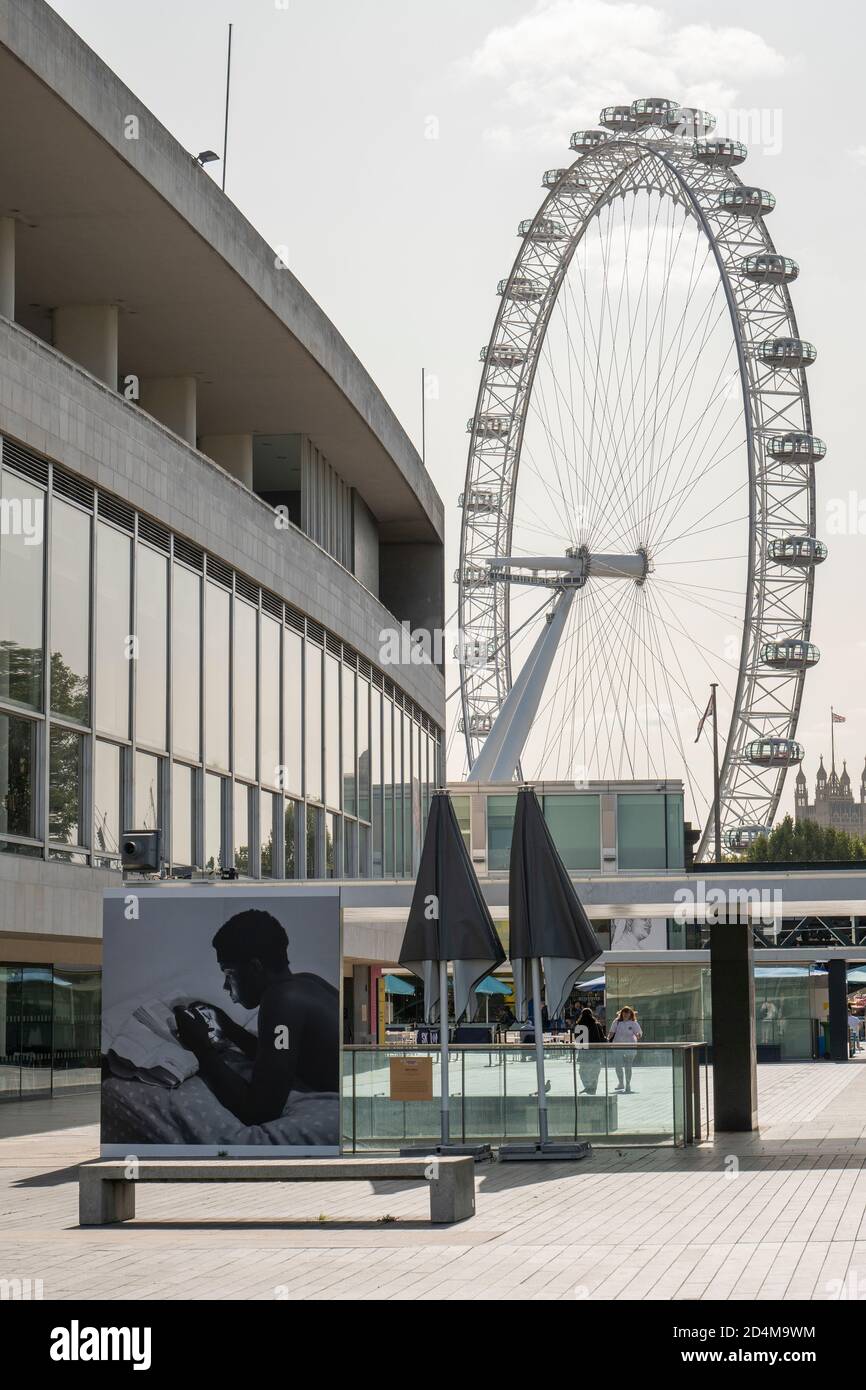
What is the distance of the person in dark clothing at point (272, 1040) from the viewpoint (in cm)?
1833

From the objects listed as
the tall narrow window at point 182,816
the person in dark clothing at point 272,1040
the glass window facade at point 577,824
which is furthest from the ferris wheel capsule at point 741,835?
the person in dark clothing at point 272,1040

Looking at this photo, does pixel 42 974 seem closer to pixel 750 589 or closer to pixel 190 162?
pixel 190 162

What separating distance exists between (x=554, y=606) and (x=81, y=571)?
18217 millimetres

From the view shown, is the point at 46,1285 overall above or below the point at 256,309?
below

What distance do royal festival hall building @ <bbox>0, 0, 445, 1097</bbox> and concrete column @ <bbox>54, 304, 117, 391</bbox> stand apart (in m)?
0.06

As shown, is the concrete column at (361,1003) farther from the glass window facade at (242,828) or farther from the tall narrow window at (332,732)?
the glass window facade at (242,828)

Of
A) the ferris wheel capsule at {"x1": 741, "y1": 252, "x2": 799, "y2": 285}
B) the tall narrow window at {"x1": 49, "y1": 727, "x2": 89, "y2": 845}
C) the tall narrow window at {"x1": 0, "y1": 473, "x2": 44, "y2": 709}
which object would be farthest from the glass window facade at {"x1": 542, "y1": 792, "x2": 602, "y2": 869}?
the ferris wheel capsule at {"x1": 741, "y1": 252, "x2": 799, "y2": 285}

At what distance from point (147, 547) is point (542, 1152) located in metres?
15.4

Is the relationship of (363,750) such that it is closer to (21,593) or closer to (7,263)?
(7,263)

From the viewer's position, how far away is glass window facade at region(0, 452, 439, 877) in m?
26.8

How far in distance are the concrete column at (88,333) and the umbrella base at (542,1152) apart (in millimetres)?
18666

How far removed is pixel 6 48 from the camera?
80.8 feet

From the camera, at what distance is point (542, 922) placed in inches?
738
